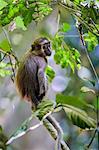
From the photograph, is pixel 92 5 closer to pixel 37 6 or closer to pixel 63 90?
pixel 37 6

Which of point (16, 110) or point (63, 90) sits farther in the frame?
point (16, 110)

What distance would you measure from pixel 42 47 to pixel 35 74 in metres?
0.08

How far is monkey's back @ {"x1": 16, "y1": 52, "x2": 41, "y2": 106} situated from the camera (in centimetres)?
99

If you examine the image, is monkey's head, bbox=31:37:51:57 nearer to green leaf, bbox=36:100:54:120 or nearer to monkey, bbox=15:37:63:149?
monkey, bbox=15:37:63:149

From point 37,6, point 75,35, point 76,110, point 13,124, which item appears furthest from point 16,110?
point 76,110

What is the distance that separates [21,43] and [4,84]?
0.19m

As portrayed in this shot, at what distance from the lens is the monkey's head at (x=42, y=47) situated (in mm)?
1004

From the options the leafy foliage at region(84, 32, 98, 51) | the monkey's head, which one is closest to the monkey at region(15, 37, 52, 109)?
the monkey's head

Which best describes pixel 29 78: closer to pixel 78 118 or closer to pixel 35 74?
pixel 35 74

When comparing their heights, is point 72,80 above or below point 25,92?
below

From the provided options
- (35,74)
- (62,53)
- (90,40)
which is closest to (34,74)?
(35,74)

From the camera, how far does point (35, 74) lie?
3.29 ft

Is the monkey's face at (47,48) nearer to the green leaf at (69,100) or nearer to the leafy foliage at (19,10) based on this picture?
the leafy foliage at (19,10)

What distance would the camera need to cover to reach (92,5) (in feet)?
3.02
